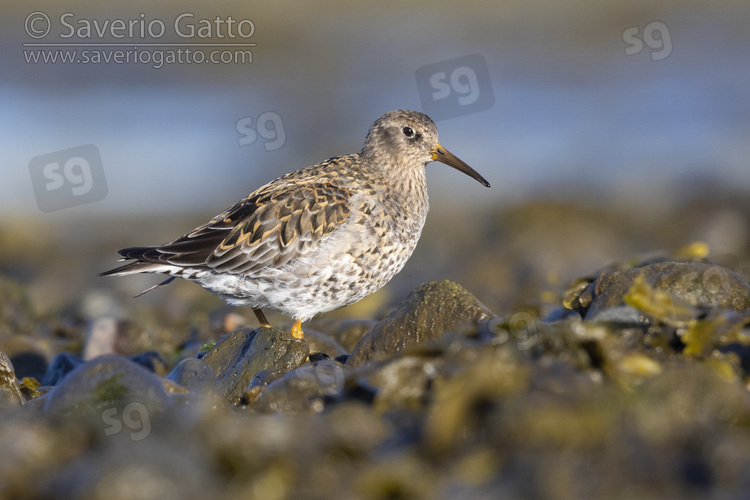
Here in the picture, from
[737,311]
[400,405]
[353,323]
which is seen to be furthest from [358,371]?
[353,323]

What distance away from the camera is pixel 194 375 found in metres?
4.49

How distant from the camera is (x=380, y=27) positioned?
16828 mm

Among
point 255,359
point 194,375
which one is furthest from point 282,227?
point 194,375

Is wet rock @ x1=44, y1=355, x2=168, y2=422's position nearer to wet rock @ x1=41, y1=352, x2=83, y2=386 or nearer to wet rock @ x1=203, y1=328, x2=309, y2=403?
wet rock @ x1=203, y1=328, x2=309, y2=403

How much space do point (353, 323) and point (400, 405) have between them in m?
2.94

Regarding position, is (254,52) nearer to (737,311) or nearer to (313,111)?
(313,111)

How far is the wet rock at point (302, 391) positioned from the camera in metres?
3.49
